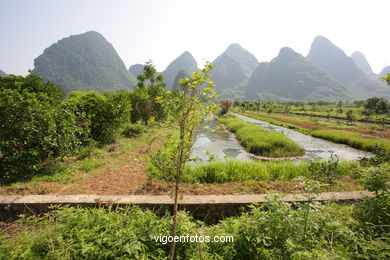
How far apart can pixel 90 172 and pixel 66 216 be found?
10.2ft

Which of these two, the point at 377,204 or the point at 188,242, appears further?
the point at 377,204

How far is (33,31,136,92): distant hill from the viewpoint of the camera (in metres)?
100

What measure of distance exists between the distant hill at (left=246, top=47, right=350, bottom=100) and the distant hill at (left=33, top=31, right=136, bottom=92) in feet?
425

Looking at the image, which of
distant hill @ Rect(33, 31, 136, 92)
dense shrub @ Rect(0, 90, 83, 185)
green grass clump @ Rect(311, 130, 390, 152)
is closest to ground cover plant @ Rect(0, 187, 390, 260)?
dense shrub @ Rect(0, 90, 83, 185)

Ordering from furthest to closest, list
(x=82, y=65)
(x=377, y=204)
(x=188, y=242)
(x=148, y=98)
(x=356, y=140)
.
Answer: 1. (x=82, y=65)
2. (x=148, y=98)
3. (x=356, y=140)
4. (x=377, y=204)
5. (x=188, y=242)

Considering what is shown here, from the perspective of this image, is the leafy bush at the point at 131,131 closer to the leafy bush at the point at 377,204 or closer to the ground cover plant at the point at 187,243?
the ground cover plant at the point at 187,243

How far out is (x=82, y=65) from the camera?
11775 centimetres

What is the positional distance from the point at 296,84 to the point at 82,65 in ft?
619

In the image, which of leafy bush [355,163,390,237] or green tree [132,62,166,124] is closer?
leafy bush [355,163,390,237]

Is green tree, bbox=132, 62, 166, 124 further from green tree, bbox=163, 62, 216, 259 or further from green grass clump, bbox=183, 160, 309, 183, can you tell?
green tree, bbox=163, 62, 216, 259

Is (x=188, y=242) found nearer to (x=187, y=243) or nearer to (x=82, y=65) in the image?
(x=187, y=243)

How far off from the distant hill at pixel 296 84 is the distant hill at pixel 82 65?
425ft

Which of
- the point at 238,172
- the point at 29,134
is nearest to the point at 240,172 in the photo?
the point at 238,172

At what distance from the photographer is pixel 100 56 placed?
5364 inches
